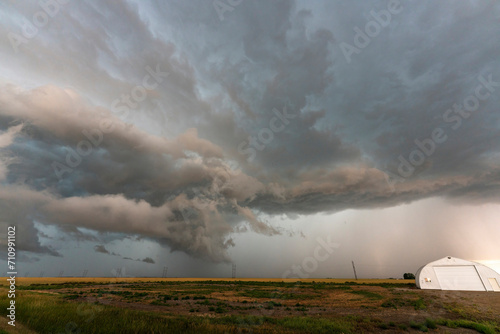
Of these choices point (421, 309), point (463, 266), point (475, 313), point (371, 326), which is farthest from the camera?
point (463, 266)

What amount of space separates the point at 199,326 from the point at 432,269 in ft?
218

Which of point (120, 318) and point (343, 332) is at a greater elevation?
point (120, 318)

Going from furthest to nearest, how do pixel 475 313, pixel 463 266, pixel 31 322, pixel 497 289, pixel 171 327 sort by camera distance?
pixel 463 266 < pixel 497 289 < pixel 475 313 < pixel 31 322 < pixel 171 327

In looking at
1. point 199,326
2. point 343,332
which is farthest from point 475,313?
point 199,326

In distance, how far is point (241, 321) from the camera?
20.3 meters

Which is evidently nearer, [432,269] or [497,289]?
[497,289]

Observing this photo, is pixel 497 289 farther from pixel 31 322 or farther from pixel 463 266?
pixel 31 322

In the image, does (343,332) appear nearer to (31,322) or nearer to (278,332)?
(278,332)

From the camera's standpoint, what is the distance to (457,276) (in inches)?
2109

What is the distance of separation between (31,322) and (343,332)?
77.5ft

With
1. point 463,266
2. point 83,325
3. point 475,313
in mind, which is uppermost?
point 463,266

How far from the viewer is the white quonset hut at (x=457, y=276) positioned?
51.3 meters

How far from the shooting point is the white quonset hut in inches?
2020

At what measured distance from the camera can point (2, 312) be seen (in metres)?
19.2
